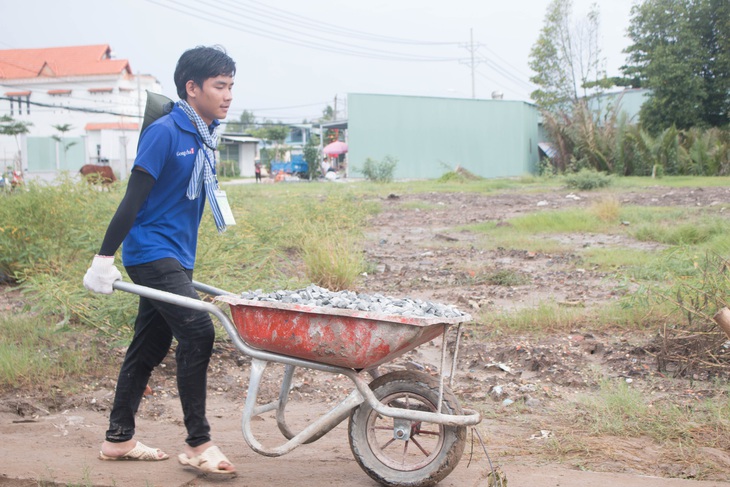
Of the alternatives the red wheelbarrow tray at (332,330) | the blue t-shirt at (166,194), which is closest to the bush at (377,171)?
the blue t-shirt at (166,194)

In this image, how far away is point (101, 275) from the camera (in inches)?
115

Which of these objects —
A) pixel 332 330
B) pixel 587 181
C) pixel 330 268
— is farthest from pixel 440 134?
pixel 332 330

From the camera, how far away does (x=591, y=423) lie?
Answer: 3525mm

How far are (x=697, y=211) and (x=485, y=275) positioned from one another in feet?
19.6

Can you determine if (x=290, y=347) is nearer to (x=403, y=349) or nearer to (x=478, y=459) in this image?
(x=403, y=349)

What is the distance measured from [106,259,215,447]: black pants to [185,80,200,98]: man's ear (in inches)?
27.3

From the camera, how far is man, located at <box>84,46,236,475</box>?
2.94m

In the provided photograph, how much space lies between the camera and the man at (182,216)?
2943 millimetres

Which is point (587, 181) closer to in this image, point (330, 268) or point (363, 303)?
point (330, 268)

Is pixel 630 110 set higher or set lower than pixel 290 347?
higher

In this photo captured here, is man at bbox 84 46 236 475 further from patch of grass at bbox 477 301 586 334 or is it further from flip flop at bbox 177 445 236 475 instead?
patch of grass at bbox 477 301 586 334

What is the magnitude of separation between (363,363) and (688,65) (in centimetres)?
2737

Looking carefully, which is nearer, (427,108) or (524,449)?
(524,449)

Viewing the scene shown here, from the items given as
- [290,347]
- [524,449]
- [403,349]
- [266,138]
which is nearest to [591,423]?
[524,449]
